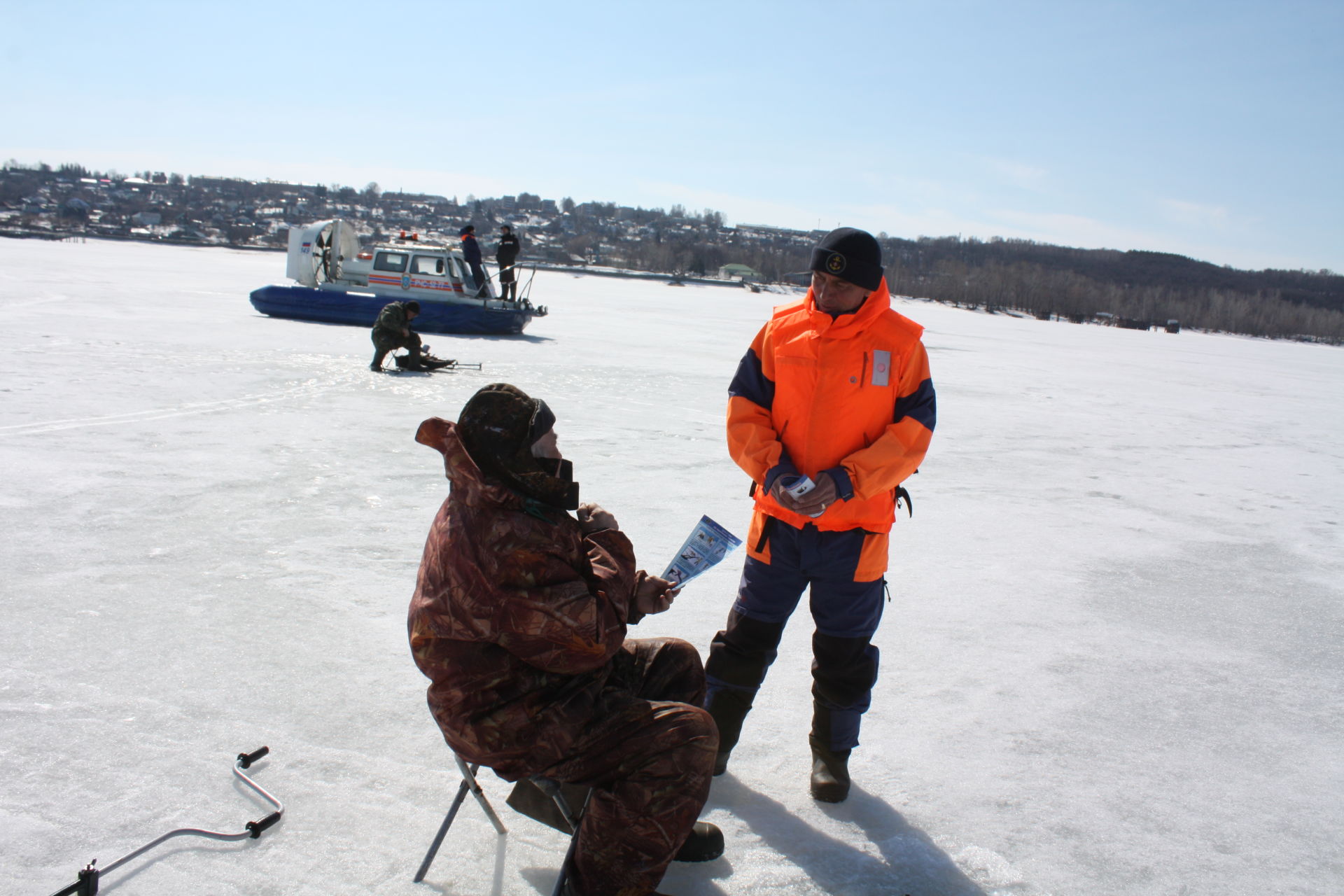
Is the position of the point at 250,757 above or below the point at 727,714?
below

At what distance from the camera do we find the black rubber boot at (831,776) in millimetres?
2615

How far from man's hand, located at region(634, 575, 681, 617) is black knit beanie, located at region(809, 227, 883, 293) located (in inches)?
39.7

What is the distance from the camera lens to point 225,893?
2064 mm

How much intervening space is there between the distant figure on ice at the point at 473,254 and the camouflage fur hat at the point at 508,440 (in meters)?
14.7

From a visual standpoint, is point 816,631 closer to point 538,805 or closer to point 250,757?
point 538,805

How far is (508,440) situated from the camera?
1875 mm

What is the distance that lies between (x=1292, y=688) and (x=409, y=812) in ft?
11.4

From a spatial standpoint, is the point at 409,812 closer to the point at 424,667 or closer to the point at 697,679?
the point at 424,667

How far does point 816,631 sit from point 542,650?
3.56 ft

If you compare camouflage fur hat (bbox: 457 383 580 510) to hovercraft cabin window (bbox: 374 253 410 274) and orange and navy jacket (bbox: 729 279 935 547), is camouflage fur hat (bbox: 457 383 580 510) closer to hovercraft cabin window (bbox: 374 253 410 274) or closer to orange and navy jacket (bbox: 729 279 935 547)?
orange and navy jacket (bbox: 729 279 935 547)

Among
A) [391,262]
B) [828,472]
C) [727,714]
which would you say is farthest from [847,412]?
[391,262]

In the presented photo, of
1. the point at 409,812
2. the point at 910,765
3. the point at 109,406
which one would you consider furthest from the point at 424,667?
the point at 109,406

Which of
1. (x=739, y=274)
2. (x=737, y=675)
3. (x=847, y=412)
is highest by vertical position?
(x=739, y=274)

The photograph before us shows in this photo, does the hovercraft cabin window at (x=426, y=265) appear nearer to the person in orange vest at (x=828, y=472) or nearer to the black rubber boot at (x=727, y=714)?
the person in orange vest at (x=828, y=472)
